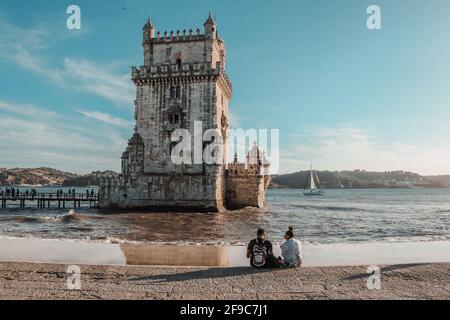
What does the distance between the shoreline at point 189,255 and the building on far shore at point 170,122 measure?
951 inches

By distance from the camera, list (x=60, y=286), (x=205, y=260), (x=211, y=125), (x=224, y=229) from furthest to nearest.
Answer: (x=211, y=125) < (x=224, y=229) < (x=205, y=260) < (x=60, y=286)

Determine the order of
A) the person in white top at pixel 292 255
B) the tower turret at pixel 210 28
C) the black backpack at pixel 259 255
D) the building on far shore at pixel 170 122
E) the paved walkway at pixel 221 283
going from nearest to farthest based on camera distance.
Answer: the paved walkway at pixel 221 283 → the black backpack at pixel 259 255 → the person in white top at pixel 292 255 → the building on far shore at pixel 170 122 → the tower turret at pixel 210 28

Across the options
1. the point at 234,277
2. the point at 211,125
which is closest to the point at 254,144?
the point at 211,125

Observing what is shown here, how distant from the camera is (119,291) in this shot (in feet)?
24.7

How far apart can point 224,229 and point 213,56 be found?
23129 millimetres

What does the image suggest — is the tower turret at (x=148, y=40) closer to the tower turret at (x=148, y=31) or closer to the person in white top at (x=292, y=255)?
the tower turret at (x=148, y=31)

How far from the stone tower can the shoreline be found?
2411 centimetres

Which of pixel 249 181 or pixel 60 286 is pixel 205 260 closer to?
pixel 60 286

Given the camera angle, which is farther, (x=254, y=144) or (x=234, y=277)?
(x=254, y=144)

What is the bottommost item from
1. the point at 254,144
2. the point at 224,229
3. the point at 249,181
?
the point at 224,229

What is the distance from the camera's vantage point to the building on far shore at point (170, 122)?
132 ft

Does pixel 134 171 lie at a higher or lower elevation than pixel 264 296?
higher

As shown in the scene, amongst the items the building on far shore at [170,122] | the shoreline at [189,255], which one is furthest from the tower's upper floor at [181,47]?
the shoreline at [189,255]

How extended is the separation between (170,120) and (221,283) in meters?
34.7
